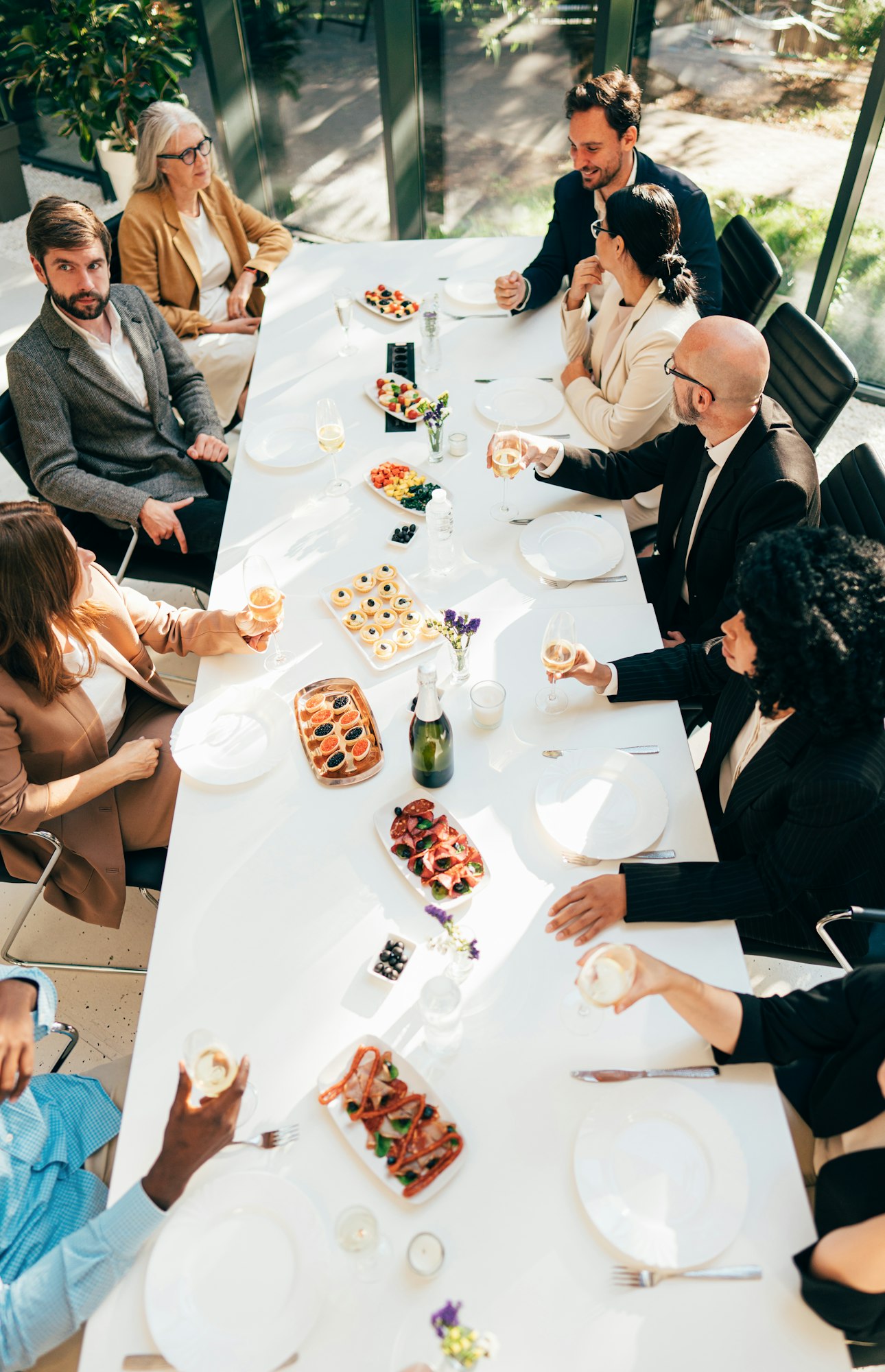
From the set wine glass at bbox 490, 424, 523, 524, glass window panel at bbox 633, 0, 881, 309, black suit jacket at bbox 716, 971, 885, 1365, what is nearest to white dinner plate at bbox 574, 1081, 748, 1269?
black suit jacket at bbox 716, 971, 885, 1365

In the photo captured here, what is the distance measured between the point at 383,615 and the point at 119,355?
4.84 feet

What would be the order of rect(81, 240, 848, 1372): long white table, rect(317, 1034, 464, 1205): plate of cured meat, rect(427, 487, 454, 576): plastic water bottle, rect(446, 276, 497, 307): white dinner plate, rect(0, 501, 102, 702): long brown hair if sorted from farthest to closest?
rect(446, 276, 497, 307): white dinner plate
rect(427, 487, 454, 576): plastic water bottle
rect(0, 501, 102, 702): long brown hair
rect(317, 1034, 464, 1205): plate of cured meat
rect(81, 240, 848, 1372): long white table

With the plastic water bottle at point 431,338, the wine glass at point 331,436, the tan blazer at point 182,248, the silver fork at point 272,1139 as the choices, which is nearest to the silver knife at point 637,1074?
the silver fork at point 272,1139

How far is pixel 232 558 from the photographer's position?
99.1 inches

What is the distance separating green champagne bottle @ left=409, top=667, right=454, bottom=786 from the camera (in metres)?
1.83

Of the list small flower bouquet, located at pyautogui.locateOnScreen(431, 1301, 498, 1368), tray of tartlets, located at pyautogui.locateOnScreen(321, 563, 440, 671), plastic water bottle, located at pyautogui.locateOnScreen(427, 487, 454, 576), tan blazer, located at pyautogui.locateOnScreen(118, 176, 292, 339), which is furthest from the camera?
tan blazer, located at pyautogui.locateOnScreen(118, 176, 292, 339)

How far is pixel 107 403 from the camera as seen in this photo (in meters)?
2.96

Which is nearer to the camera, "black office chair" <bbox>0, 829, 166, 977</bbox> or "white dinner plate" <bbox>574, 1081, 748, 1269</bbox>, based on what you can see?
"white dinner plate" <bbox>574, 1081, 748, 1269</bbox>

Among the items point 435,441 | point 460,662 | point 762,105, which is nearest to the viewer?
point 460,662

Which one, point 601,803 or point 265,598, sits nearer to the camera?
point 601,803

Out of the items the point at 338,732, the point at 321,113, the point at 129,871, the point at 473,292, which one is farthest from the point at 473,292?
the point at 321,113

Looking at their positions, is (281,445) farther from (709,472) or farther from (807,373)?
(807,373)

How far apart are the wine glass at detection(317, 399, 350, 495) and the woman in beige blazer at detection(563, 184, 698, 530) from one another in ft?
2.59

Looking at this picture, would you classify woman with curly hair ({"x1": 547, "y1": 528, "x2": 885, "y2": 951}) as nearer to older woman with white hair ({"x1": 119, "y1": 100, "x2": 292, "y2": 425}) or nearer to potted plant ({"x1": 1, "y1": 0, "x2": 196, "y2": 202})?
older woman with white hair ({"x1": 119, "y1": 100, "x2": 292, "y2": 425})
